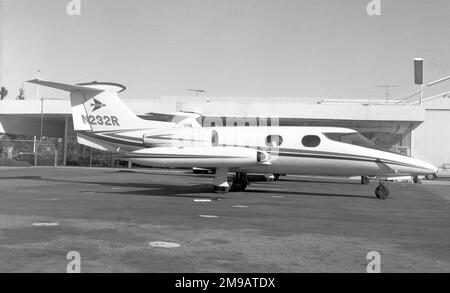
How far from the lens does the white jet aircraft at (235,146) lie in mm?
19922

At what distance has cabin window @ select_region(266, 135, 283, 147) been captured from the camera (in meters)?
21.2

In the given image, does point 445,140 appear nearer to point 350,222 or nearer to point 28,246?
point 350,222

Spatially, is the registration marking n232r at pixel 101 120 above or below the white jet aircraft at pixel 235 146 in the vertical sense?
above

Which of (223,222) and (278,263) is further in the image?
(223,222)

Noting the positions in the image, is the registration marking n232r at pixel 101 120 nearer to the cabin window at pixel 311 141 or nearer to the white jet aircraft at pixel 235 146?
the white jet aircraft at pixel 235 146

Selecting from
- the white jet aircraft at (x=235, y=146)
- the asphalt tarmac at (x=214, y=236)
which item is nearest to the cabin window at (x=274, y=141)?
the white jet aircraft at (x=235, y=146)

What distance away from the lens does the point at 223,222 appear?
12.1 m

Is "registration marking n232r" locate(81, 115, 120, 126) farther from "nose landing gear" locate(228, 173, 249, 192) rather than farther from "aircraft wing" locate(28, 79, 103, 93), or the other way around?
"nose landing gear" locate(228, 173, 249, 192)

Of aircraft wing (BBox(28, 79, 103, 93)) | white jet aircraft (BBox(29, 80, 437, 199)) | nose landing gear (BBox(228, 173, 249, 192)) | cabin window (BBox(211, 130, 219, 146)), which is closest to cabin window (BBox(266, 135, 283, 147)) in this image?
white jet aircraft (BBox(29, 80, 437, 199))

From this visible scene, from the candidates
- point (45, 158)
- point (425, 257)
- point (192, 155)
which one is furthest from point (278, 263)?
point (45, 158)

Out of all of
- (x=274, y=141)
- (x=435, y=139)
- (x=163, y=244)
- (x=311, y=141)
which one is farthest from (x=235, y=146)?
(x=435, y=139)

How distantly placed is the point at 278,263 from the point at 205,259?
3.55 ft

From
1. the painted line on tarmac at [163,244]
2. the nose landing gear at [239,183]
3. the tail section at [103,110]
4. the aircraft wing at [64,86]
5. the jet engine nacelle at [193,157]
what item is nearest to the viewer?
the painted line on tarmac at [163,244]

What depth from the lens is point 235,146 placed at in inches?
849
